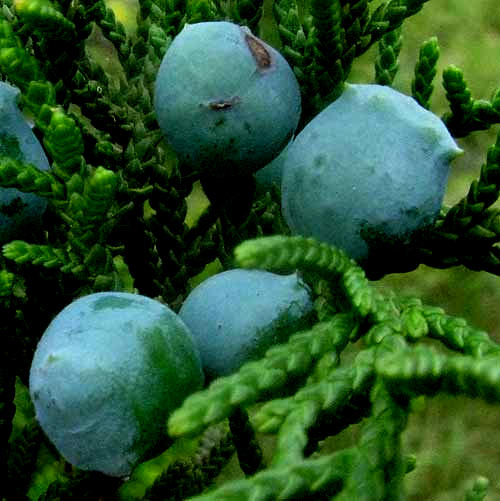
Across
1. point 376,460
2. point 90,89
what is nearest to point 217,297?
point 376,460

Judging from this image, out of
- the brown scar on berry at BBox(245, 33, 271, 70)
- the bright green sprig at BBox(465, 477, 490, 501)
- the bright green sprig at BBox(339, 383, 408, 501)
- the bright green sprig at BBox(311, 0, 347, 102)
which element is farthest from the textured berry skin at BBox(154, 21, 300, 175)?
the bright green sprig at BBox(465, 477, 490, 501)

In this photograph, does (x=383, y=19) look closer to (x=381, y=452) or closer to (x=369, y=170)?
(x=369, y=170)

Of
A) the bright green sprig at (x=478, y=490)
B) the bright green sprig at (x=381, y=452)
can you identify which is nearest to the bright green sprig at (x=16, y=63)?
the bright green sprig at (x=381, y=452)

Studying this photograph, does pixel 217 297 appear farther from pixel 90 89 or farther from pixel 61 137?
pixel 90 89

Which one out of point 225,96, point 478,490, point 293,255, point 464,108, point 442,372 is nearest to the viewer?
point 442,372

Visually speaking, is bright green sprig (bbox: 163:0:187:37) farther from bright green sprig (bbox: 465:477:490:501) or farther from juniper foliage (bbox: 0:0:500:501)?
bright green sprig (bbox: 465:477:490:501)

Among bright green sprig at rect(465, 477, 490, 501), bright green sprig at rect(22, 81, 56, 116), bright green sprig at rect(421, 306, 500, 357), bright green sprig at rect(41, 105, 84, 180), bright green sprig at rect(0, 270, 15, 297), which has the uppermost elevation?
bright green sprig at rect(22, 81, 56, 116)

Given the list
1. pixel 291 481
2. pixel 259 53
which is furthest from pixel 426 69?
pixel 291 481
